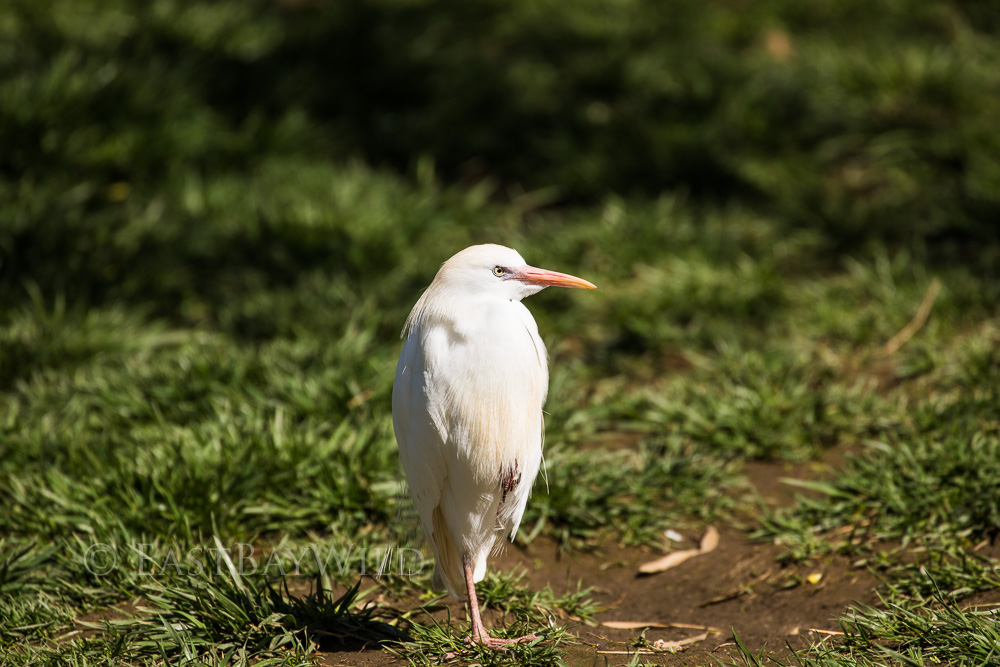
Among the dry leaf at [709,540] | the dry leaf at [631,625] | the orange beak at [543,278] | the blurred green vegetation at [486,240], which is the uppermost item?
the orange beak at [543,278]

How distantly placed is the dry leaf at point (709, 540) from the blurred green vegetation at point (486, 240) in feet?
0.26

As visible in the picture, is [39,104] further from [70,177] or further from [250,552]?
[250,552]

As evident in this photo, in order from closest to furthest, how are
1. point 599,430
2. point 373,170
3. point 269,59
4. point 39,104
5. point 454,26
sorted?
point 599,430, point 39,104, point 373,170, point 269,59, point 454,26

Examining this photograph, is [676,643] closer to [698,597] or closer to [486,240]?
[698,597]

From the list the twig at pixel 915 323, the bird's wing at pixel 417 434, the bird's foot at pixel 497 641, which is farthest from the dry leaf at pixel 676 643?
the twig at pixel 915 323

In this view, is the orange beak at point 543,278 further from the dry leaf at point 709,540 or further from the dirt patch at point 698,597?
the dry leaf at point 709,540

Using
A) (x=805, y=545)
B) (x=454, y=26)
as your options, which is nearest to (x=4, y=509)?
(x=805, y=545)

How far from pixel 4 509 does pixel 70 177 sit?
2644mm

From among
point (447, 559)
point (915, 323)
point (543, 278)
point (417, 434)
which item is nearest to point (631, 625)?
point (447, 559)

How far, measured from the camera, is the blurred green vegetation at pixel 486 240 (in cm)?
326

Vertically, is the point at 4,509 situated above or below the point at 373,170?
below

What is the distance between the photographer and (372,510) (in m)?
3.40

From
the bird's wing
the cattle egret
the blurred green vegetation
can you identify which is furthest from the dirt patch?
the bird's wing

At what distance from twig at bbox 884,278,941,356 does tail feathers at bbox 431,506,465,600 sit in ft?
8.09
